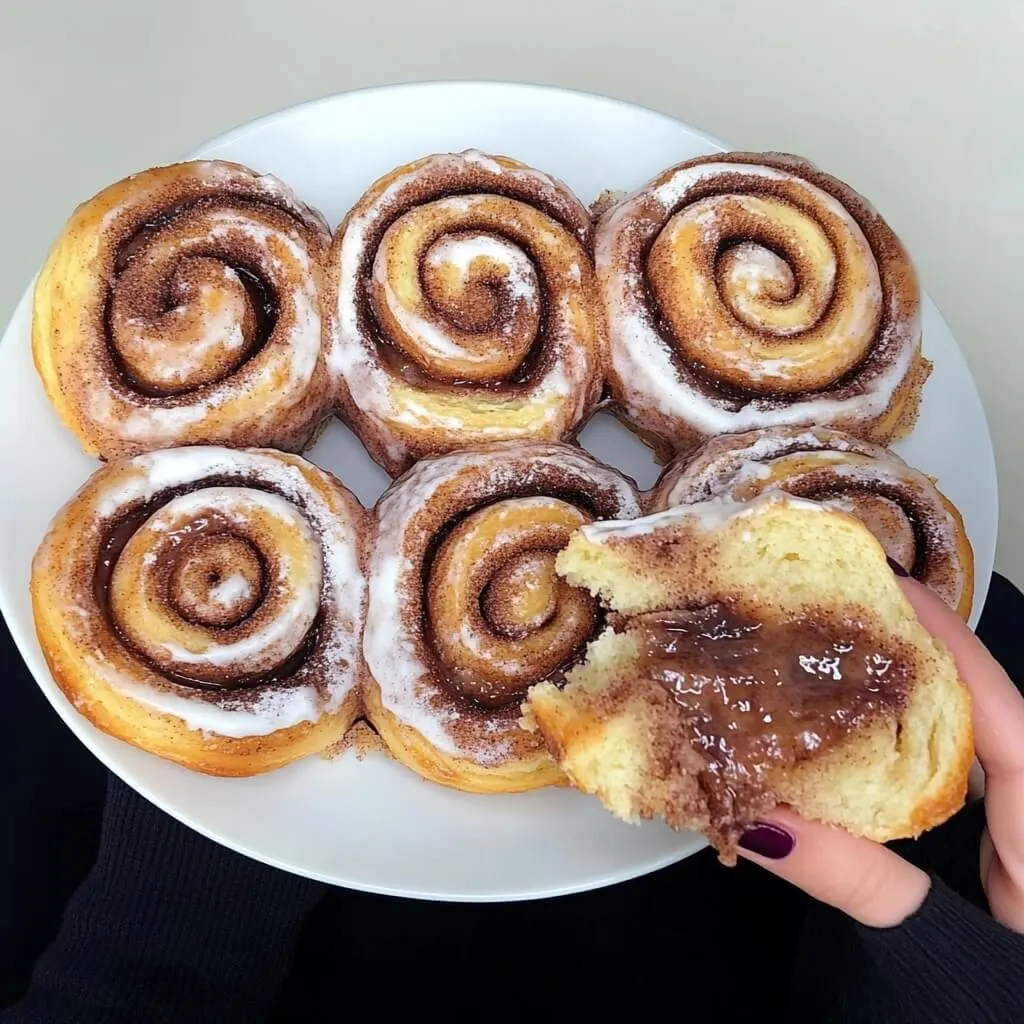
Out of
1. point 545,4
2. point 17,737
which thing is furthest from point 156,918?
point 545,4

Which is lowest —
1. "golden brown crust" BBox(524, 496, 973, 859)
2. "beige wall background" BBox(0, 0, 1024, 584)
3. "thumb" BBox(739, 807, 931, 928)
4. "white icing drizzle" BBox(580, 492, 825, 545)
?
"thumb" BBox(739, 807, 931, 928)

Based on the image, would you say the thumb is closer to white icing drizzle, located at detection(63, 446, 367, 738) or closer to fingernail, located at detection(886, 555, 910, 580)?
fingernail, located at detection(886, 555, 910, 580)

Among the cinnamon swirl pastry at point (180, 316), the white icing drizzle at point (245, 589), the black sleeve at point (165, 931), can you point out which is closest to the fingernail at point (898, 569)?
the white icing drizzle at point (245, 589)

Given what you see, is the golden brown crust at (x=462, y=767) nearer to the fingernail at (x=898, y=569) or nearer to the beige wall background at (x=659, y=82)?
the fingernail at (x=898, y=569)

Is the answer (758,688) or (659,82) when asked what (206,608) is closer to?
(758,688)

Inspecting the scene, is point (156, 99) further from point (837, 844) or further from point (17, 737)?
point (837, 844)

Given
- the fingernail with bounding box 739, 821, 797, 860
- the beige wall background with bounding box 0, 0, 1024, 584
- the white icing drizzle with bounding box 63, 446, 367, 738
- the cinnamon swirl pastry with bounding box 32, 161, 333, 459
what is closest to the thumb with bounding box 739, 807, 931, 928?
the fingernail with bounding box 739, 821, 797, 860

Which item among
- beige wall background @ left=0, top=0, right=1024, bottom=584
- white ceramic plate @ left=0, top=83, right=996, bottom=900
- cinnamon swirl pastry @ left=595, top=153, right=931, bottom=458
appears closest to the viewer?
white ceramic plate @ left=0, top=83, right=996, bottom=900
